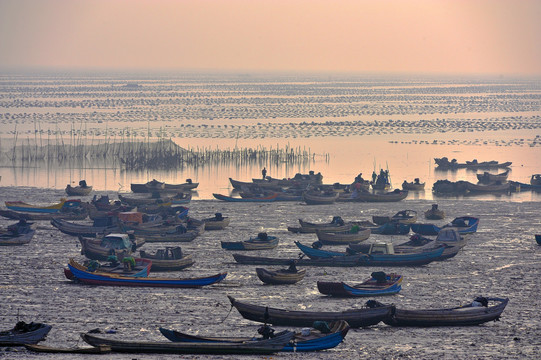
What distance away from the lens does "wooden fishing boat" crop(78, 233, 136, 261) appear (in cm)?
4091

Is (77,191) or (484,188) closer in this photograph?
(77,191)

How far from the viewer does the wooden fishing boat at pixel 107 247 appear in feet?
134

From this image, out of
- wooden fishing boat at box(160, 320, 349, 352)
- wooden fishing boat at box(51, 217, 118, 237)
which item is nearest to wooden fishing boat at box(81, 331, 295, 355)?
wooden fishing boat at box(160, 320, 349, 352)

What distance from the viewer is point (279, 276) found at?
1433 inches

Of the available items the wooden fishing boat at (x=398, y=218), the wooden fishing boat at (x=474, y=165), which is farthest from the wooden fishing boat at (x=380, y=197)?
the wooden fishing boat at (x=474, y=165)

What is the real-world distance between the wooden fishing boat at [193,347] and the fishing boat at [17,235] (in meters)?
19.0

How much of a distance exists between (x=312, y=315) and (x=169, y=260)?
10941 mm

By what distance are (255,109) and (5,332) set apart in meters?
130

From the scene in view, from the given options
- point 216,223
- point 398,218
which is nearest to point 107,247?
point 216,223

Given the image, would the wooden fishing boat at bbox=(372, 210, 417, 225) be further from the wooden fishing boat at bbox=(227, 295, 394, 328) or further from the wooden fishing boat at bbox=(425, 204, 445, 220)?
the wooden fishing boat at bbox=(227, 295, 394, 328)

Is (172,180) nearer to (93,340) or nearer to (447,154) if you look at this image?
(447,154)

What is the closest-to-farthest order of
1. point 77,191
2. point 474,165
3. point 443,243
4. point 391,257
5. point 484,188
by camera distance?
point 391,257 → point 443,243 → point 77,191 → point 484,188 → point 474,165

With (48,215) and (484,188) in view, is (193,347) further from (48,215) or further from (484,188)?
(484,188)

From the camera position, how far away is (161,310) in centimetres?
3253
